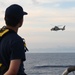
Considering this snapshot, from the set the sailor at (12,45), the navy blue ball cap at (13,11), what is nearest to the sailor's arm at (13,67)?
the sailor at (12,45)

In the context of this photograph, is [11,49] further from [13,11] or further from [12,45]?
[13,11]

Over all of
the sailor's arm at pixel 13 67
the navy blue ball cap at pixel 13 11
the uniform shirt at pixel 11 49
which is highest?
the navy blue ball cap at pixel 13 11

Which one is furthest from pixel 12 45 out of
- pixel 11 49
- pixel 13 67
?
pixel 13 67

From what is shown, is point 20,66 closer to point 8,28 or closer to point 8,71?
point 8,71

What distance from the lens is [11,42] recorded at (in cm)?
516

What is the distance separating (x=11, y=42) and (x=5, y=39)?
14 cm

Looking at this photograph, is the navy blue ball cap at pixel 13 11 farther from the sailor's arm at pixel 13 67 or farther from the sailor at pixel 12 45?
the sailor's arm at pixel 13 67

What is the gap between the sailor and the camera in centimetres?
511

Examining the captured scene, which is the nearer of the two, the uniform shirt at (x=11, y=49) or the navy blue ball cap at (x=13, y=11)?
the uniform shirt at (x=11, y=49)

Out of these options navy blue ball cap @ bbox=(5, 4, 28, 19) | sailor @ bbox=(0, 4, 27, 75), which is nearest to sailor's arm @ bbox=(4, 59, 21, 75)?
sailor @ bbox=(0, 4, 27, 75)

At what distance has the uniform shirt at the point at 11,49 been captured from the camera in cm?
512

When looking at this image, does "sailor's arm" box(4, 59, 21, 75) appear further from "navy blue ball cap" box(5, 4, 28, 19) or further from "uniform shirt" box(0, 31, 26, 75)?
"navy blue ball cap" box(5, 4, 28, 19)

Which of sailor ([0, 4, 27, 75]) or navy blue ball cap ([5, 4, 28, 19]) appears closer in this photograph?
sailor ([0, 4, 27, 75])

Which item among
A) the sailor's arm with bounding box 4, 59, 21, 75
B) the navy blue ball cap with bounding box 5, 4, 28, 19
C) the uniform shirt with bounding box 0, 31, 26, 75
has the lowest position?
the sailor's arm with bounding box 4, 59, 21, 75
